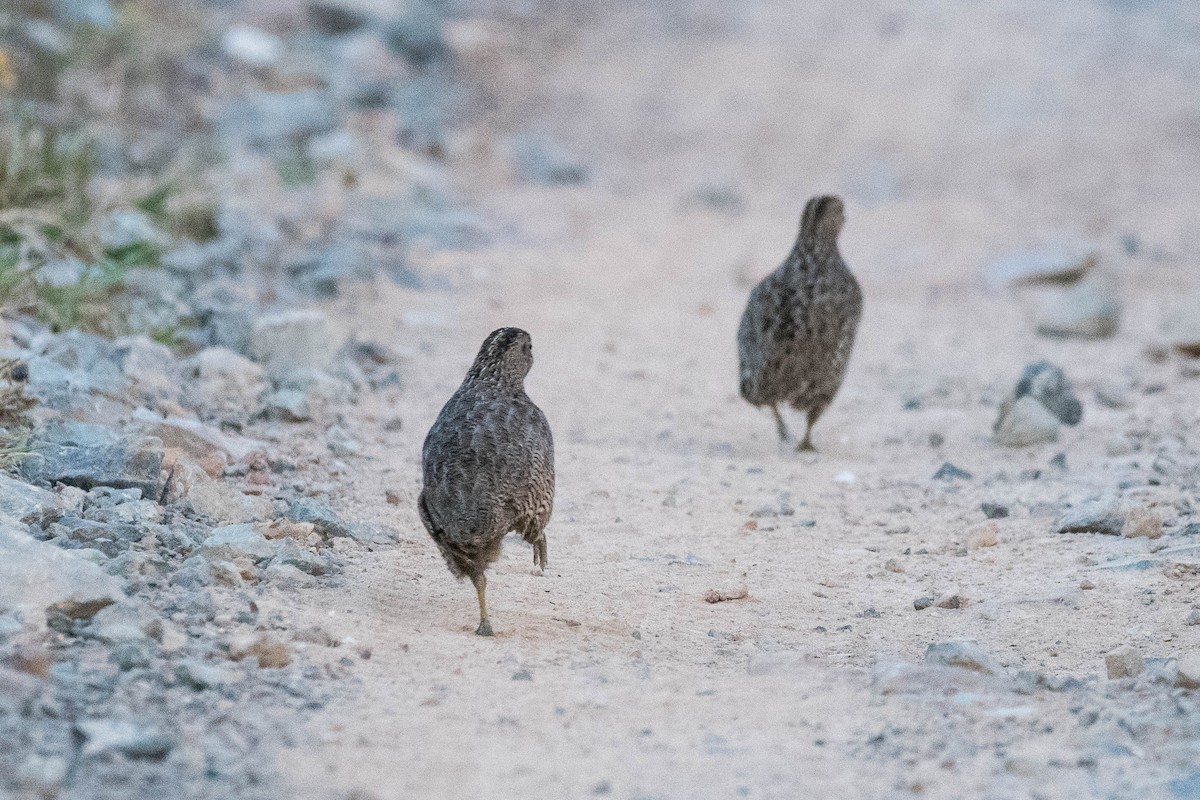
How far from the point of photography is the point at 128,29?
15.0m

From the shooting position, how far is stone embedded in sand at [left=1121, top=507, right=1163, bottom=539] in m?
6.45

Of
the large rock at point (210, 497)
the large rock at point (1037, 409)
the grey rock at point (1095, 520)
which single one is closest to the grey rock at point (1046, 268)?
the large rock at point (1037, 409)

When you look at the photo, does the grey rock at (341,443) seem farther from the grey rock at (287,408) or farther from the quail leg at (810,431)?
the quail leg at (810,431)

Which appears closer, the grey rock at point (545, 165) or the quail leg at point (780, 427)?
the quail leg at point (780, 427)

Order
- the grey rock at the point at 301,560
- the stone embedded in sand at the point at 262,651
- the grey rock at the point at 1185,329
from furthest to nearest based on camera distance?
the grey rock at the point at 1185,329
the grey rock at the point at 301,560
the stone embedded in sand at the point at 262,651

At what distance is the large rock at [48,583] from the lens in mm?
4582

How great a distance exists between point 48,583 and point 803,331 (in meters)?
4.77

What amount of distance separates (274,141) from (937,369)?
7346 millimetres

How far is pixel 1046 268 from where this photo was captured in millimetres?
12406

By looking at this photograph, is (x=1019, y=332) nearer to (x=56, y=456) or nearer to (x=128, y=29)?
(x=56, y=456)

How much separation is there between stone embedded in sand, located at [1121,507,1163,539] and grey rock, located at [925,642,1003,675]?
1.78m

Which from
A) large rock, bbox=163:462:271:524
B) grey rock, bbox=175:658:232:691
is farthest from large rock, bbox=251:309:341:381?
grey rock, bbox=175:658:232:691

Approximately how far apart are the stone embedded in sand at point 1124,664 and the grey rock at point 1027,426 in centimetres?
352

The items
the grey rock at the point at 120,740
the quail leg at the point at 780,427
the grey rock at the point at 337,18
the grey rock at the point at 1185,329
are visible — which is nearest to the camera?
the grey rock at the point at 120,740
